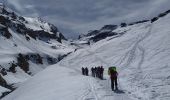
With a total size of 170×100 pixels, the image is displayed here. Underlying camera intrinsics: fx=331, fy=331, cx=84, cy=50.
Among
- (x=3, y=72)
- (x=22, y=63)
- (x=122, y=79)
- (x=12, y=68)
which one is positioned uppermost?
(x=22, y=63)

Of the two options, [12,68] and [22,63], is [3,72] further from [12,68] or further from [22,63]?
[22,63]

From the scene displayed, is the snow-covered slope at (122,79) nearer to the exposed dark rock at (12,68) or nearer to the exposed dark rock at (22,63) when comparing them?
the exposed dark rock at (12,68)

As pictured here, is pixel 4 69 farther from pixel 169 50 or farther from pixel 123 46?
pixel 169 50

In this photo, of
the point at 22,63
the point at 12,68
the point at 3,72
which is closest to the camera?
the point at 3,72

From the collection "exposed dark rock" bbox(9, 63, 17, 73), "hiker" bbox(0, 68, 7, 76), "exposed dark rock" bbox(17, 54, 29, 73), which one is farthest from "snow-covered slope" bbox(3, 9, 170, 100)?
"exposed dark rock" bbox(17, 54, 29, 73)

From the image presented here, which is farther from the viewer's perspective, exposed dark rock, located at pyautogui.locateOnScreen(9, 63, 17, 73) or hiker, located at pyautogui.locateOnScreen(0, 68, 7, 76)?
exposed dark rock, located at pyautogui.locateOnScreen(9, 63, 17, 73)

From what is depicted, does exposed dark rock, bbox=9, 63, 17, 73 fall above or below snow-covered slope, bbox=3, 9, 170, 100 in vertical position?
above

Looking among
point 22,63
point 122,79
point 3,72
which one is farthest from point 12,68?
point 122,79

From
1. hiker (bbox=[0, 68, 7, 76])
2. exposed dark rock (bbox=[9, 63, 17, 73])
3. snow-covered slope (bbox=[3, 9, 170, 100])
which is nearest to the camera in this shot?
snow-covered slope (bbox=[3, 9, 170, 100])

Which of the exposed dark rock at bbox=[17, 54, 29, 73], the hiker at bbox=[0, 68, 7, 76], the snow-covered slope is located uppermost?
the exposed dark rock at bbox=[17, 54, 29, 73]

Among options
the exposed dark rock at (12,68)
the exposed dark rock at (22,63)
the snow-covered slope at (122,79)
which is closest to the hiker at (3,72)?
the exposed dark rock at (12,68)

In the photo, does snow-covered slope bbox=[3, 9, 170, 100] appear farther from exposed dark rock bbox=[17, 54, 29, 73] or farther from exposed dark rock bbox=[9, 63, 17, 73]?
exposed dark rock bbox=[17, 54, 29, 73]

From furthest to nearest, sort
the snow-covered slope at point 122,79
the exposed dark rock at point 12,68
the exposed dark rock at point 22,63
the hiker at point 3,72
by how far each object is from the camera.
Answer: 1. the exposed dark rock at point 22,63
2. the exposed dark rock at point 12,68
3. the hiker at point 3,72
4. the snow-covered slope at point 122,79

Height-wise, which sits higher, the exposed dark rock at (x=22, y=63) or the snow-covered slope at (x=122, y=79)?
the exposed dark rock at (x=22, y=63)
